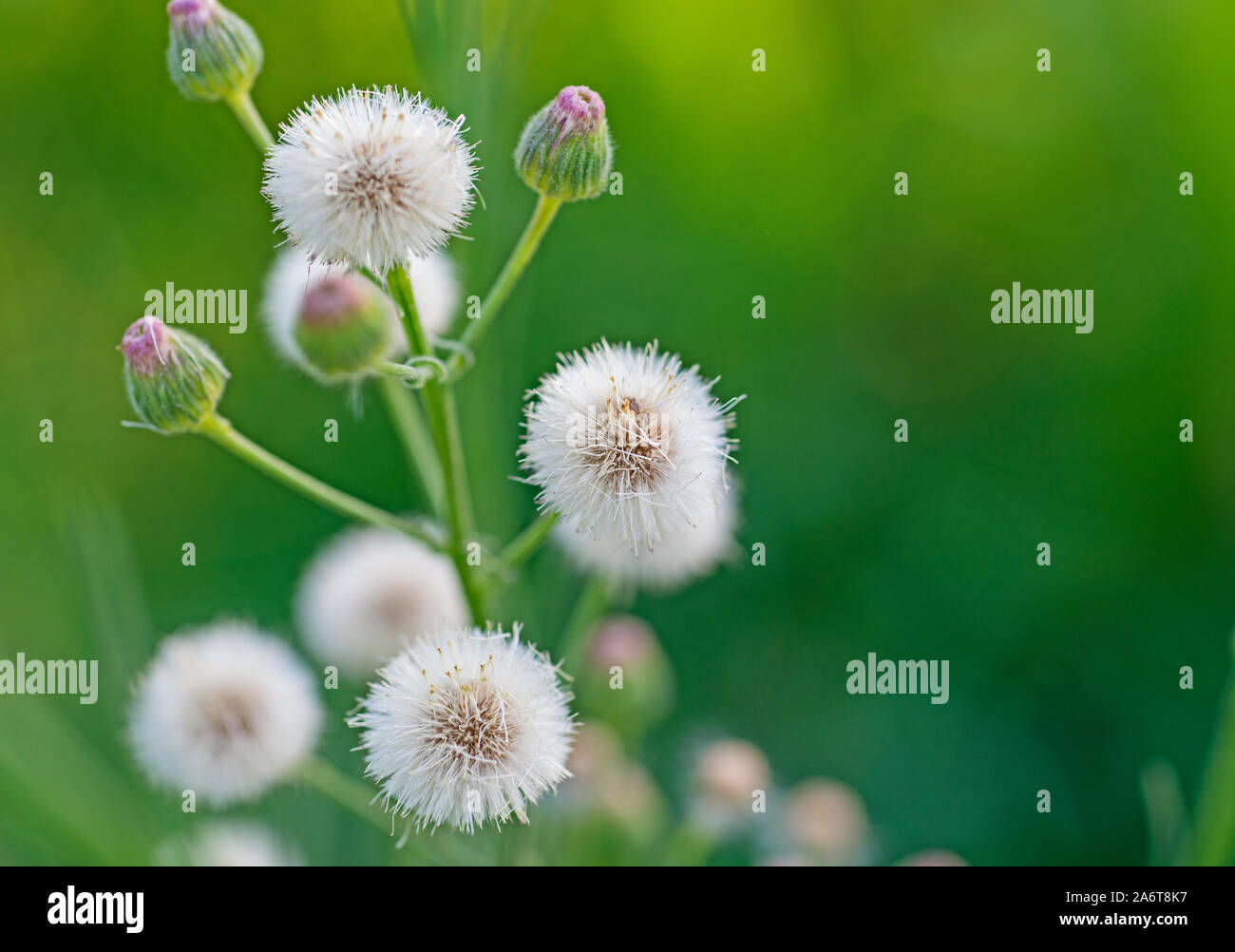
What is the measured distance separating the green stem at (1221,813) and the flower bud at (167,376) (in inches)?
57.6

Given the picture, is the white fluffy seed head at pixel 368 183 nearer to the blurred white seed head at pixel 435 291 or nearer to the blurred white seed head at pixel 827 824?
the blurred white seed head at pixel 435 291

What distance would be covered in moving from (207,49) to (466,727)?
34.6 inches

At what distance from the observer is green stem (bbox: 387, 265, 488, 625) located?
1.08 metres

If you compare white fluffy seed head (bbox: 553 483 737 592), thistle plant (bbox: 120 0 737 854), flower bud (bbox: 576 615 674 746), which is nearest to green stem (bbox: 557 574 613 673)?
white fluffy seed head (bbox: 553 483 737 592)

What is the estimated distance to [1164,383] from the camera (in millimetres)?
2320

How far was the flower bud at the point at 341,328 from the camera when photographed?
1.28 m

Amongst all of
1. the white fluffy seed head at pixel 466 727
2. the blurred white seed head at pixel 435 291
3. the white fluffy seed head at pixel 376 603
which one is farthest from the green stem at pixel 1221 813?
the blurred white seed head at pixel 435 291

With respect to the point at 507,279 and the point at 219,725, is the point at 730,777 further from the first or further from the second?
the point at 507,279

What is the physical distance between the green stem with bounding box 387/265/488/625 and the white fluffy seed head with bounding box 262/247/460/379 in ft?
0.70

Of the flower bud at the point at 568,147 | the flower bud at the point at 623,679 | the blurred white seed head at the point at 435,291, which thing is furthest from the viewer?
the flower bud at the point at 623,679

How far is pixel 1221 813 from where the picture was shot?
1486 mm

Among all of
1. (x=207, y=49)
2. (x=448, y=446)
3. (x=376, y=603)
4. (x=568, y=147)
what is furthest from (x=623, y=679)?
(x=207, y=49)

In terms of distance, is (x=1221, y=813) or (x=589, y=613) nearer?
(x=1221, y=813)

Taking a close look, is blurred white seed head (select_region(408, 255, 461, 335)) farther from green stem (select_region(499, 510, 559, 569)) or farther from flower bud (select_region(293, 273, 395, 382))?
green stem (select_region(499, 510, 559, 569))
